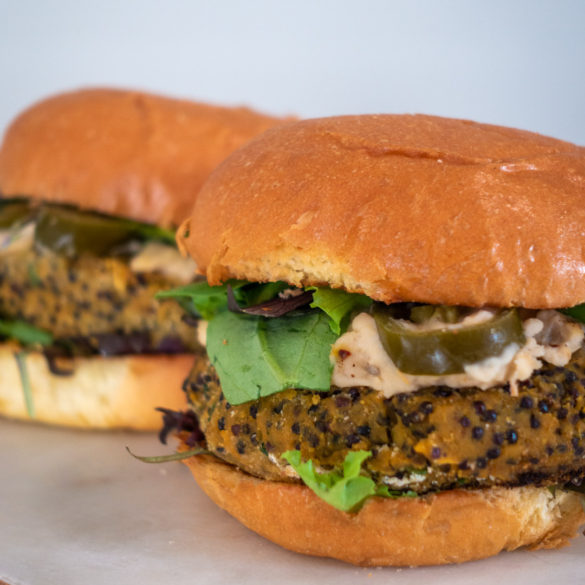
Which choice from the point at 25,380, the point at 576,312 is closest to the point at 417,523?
the point at 576,312

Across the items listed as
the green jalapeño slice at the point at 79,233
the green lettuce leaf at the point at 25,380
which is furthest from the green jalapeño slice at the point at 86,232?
the green lettuce leaf at the point at 25,380

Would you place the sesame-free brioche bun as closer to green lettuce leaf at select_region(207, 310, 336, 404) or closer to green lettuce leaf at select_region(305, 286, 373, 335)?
green lettuce leaf at select_region(207, 310, 336, 404)

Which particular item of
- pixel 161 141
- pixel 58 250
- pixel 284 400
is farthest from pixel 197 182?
pixel 284 400

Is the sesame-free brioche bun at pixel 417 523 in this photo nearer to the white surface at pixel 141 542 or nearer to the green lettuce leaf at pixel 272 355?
the white surface at pixel 141 542

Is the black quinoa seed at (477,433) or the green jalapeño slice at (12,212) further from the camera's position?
the green jalapeño slice at (12,212)

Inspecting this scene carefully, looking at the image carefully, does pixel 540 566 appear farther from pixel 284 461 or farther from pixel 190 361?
pixel 190 361

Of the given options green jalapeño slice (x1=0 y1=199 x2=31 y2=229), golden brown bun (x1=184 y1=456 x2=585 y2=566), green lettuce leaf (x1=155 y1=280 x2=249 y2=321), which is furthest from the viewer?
green jalapeño slice (x1=0 y1=199 x2=31 y2=229)

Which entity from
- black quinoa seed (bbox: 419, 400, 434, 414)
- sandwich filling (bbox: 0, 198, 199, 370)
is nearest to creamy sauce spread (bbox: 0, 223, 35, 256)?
sandwich filling (bbox: 0, 198, 199, 370)
